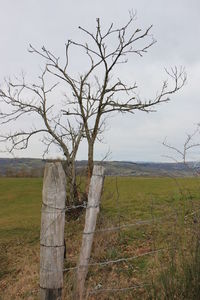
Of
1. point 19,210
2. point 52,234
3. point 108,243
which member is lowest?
point 19,210

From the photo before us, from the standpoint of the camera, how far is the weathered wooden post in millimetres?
3262

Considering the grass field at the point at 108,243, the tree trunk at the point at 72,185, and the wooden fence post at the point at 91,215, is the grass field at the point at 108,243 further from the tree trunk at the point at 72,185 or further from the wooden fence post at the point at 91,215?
the tree trunk at the point at 72,185

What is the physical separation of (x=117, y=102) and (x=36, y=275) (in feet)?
19.6

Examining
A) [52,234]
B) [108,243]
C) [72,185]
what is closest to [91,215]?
[52,234]

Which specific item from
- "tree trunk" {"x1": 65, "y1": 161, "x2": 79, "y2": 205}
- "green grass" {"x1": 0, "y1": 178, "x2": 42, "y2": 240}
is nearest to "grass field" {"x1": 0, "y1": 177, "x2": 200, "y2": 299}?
"green grass" {"x1": 0, "y1": 178, "x2": 42, "y2": 240}

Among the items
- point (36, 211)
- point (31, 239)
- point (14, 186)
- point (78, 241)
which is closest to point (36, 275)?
point (78, 241)

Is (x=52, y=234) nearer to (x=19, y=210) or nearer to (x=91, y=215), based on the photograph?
(x=91, y=215)

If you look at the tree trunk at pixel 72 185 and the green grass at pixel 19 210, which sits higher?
the tree trunk at pixel 72 185

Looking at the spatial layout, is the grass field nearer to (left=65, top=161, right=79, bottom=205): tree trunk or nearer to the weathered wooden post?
(left=65, top=161, right=79, bottom=205): tree trunk

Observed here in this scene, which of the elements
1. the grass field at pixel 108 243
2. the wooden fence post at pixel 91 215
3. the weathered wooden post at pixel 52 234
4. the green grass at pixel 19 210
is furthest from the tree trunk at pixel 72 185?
the weathered wooden post at pixel 52 234

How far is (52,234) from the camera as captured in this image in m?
3.26

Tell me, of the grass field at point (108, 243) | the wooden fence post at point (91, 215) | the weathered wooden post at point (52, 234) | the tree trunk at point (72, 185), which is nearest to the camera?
the weathered wooden post at point (52, 234)

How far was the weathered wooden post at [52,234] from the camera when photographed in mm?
3262

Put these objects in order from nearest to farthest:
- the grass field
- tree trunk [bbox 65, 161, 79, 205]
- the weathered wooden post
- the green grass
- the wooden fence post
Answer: the weathered wooden post → the wooden fence post → the grass field → tree trunk [bbox 65, 161, 79, 205] → the green grass
